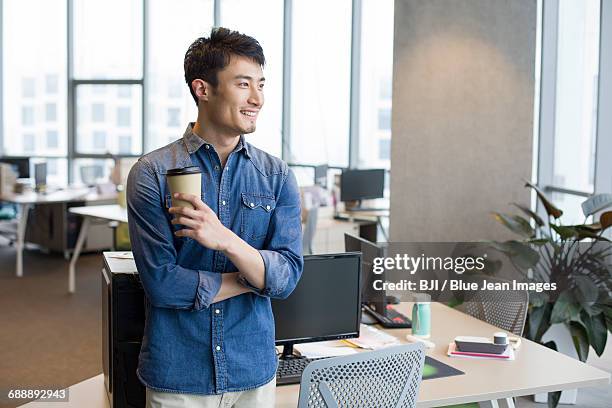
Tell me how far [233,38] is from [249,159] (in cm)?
32

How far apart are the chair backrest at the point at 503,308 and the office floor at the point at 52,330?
0.97 m

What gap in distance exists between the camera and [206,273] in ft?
6.84

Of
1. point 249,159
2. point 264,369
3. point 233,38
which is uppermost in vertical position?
point 233,38

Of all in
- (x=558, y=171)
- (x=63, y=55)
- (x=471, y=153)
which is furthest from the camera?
(x=63, y=55)

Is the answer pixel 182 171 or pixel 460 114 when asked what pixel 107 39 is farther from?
pixel 182 171

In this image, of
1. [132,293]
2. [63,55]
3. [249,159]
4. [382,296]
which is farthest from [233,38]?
[63,55]

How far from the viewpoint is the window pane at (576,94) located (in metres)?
6.50

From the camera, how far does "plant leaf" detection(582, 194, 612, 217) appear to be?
15.7 feet

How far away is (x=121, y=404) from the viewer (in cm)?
251

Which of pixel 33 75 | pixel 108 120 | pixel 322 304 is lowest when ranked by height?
pixel 322 304

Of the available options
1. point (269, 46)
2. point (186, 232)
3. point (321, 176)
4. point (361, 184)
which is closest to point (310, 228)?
point (361, 184)

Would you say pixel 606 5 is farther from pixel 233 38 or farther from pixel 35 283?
pixel 35 283

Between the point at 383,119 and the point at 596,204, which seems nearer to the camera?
the point at 596,204

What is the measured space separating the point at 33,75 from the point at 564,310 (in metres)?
9.07
